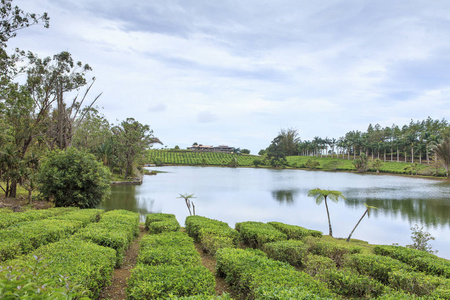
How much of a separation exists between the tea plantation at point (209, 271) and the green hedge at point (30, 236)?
0.02 m

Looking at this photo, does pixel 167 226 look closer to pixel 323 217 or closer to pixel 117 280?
pixel 117 280

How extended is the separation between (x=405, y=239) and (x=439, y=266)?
691 centimetres

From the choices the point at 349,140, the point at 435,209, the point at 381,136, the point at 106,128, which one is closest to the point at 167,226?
the point at 435,209

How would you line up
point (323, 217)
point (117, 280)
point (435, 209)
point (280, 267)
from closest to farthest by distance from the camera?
point (280, 267), point (117, 280), point (323, 217), point (435, 209)

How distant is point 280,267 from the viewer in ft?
15.4

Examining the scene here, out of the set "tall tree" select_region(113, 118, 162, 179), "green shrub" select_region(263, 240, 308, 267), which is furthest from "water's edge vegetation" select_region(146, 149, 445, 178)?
"green shrub" select_region(263, 240, 308, 267)

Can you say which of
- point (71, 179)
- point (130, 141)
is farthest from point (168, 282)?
point (130, 141)

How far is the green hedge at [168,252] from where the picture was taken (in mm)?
4762

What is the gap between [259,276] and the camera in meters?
4.17

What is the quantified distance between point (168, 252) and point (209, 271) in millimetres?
1238

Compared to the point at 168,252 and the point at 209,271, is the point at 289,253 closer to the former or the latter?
the point at 209,271

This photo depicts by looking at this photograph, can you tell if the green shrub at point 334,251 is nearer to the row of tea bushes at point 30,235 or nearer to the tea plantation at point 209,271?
the tea plantation at point 209,271

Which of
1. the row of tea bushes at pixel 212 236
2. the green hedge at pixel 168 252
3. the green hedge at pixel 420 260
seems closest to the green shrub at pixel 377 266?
the green hedge at pixel 420 260

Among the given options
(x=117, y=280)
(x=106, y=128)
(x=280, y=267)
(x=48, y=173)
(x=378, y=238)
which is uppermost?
(x=106, y=128)
